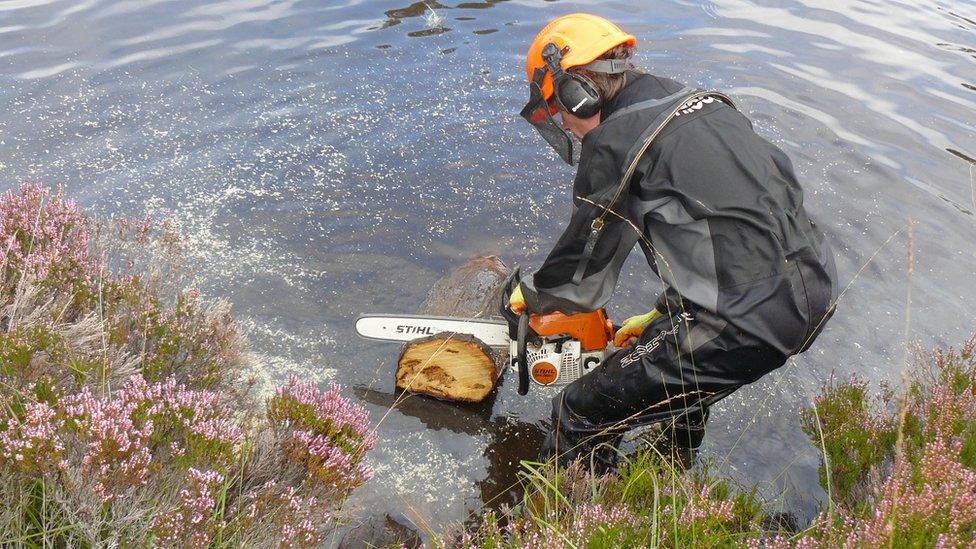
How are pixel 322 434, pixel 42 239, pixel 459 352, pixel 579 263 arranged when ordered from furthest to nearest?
1. pixel 459 352
2. pixel 42 239
3. pixel 579 263
4. pixel 322 434

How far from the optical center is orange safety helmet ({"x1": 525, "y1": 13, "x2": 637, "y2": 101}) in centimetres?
391

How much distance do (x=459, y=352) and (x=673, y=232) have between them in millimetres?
1651

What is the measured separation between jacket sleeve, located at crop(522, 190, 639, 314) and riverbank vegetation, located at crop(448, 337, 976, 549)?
0.89 m

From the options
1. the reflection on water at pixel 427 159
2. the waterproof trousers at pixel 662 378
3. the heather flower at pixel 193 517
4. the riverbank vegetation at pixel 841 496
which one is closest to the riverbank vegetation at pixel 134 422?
the heather flower at pixel 193 517

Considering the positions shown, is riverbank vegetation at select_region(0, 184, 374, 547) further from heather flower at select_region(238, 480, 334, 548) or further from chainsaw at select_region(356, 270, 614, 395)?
chainsaw at select_region(356, 270, 614, 395)

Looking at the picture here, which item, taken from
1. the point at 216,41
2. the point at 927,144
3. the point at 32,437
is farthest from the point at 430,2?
the point at 32,437

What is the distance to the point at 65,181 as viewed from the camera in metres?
6.90

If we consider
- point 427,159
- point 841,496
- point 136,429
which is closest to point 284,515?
point 136,429

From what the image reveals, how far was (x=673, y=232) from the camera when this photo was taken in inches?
147

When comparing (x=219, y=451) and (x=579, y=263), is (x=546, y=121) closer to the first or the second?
(x=579, y=263)

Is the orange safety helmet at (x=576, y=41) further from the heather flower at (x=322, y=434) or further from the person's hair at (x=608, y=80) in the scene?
the heather flower at (x=322, y=434)

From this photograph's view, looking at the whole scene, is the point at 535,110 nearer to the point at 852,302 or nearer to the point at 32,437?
the point at 32,437

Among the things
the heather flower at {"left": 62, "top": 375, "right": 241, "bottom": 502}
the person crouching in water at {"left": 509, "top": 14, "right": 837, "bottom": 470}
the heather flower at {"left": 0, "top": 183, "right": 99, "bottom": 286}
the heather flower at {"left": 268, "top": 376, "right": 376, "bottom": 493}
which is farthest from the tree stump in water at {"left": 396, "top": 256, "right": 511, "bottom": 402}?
the heather flower at {"left": 0, "top": 183, "right": 99, "bottom": 286}

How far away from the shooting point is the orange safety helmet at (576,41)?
3.91 metres
